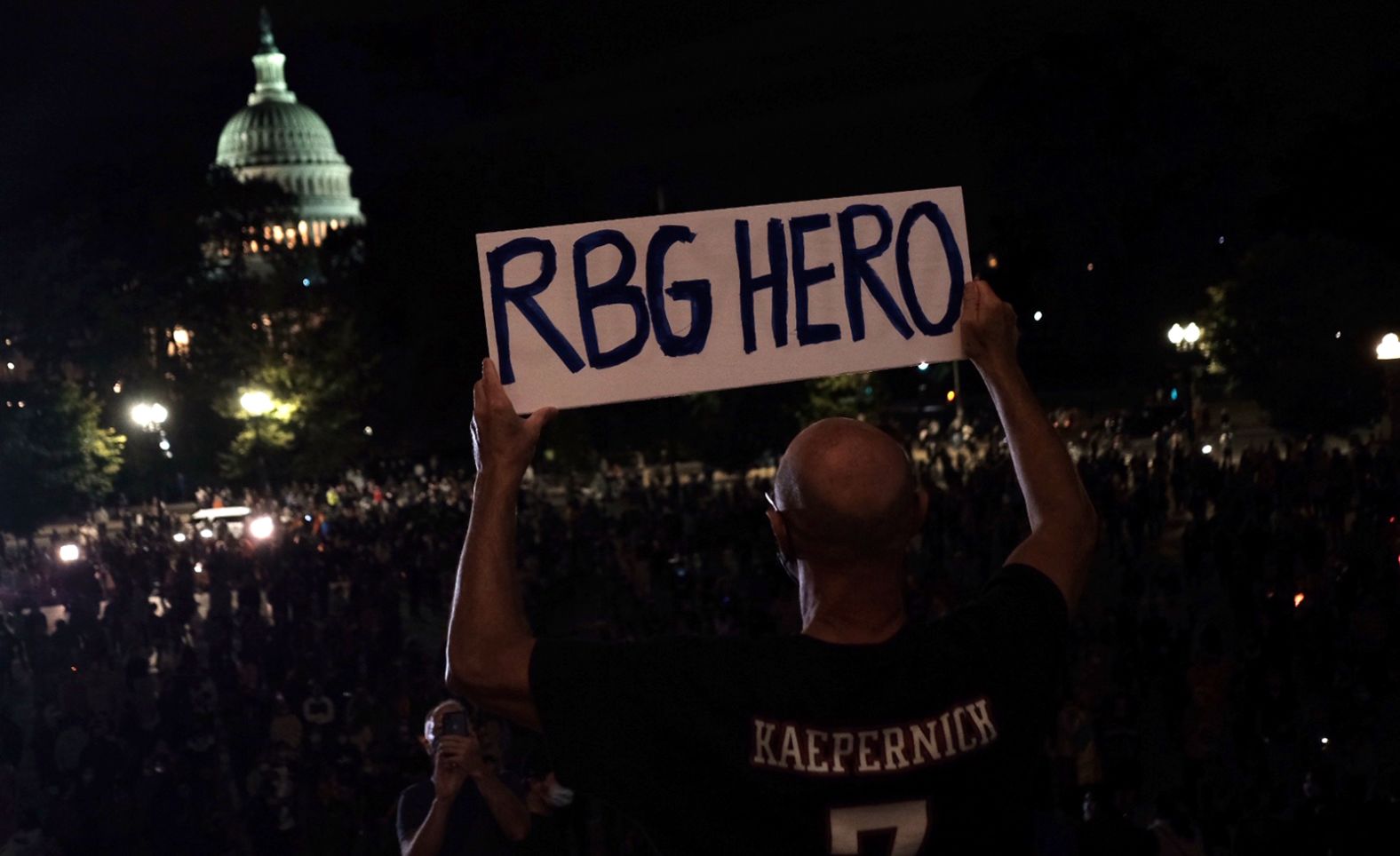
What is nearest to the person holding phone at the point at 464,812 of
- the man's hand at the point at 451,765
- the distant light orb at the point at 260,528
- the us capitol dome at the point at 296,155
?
the man's hand at the point at 451,765

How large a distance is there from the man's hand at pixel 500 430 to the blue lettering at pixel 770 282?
1.26 feet

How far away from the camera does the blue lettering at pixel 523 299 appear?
2518mm

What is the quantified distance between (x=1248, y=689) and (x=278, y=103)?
11871 cm

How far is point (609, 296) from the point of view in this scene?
2570 millimetres

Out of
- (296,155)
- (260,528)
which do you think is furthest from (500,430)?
(296,155)

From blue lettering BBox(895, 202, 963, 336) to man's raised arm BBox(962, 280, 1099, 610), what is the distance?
61 millimetres

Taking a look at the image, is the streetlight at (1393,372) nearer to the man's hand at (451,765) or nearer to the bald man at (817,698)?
the man's hand at (451,765)

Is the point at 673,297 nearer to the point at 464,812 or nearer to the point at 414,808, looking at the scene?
the point at 464,812

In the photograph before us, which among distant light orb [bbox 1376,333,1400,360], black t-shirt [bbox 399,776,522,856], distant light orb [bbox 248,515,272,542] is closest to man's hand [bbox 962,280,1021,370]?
black t-shirt [bbox 399,776,522,856]

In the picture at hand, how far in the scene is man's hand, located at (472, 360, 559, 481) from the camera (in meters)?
2.25

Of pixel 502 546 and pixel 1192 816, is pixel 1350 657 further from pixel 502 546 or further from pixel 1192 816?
pixel 502 546

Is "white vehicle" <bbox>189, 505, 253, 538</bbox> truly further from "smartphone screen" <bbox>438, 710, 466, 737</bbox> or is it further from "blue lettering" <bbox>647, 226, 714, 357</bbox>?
"blue lettering" <bbox>647, 226, 714, 357</bbox>

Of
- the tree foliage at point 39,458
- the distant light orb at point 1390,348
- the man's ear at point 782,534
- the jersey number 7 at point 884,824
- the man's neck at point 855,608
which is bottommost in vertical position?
the jersey number 7 at point 884,824

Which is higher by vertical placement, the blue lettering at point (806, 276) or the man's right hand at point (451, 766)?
the blue lettering at point (806, 276)
